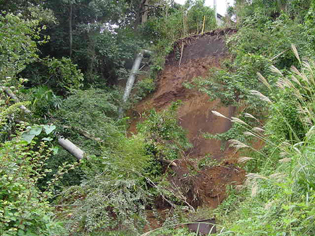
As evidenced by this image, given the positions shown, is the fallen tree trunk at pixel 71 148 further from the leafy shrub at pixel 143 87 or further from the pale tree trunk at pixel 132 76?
the leafy shrub at pixel 143 87

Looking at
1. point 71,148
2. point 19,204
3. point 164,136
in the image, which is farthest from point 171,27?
point 19,204

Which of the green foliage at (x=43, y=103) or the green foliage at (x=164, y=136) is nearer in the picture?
the green foliage at (x=164, y=136)

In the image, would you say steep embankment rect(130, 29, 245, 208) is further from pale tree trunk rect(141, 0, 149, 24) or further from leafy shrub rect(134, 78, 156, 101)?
pale tree trunk rect(141, 0, 149, 24)

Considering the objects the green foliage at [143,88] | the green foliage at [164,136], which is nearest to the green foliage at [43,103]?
the green foliage at [164,136]

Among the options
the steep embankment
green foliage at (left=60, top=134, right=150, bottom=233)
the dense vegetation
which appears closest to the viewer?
the dense vegetation

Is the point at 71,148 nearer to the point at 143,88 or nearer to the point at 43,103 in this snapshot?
the point at 43,103

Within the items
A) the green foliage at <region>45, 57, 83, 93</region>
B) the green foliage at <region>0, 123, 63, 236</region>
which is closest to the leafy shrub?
the green foliage at <region>45, 57, 83, 93</region>

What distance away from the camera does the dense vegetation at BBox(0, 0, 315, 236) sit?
3.00 m

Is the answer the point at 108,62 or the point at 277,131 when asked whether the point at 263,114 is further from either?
the point at 108,62

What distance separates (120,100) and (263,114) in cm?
566

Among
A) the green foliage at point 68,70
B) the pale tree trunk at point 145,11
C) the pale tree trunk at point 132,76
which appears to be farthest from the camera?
the pale tree trunk at point 145,11

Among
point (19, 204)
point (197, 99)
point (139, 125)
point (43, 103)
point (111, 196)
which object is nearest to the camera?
point (19, 204)

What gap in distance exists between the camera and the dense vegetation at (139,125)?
3.00 metres

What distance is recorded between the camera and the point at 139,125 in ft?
24.5
